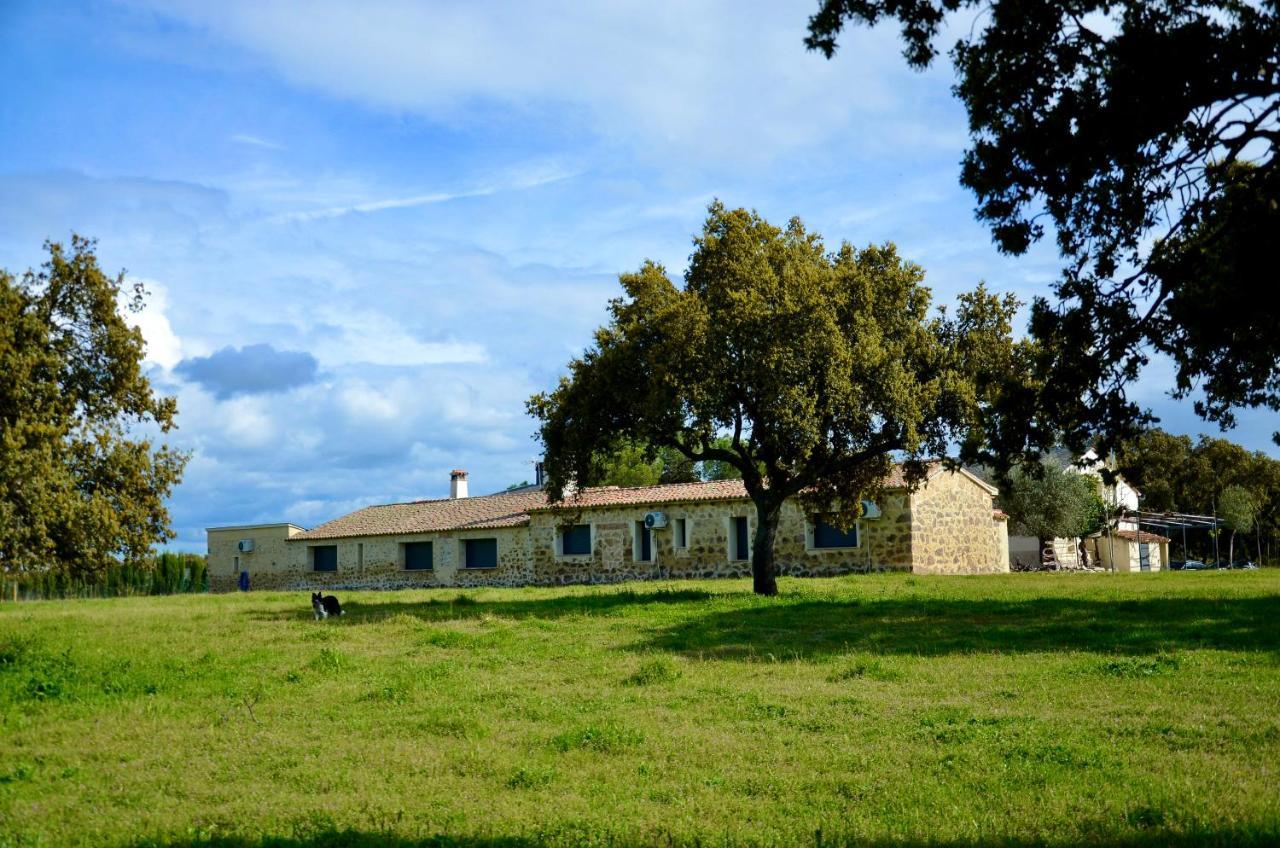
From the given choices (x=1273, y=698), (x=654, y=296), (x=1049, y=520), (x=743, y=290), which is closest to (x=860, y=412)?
(x=743, y=290)

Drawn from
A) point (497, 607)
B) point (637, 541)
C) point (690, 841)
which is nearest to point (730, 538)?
point (637, 541)

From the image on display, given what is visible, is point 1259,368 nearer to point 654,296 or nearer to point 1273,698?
point 1273,698

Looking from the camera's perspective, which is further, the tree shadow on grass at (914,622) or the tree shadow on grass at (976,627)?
the tree shadow on grass at (914,622)

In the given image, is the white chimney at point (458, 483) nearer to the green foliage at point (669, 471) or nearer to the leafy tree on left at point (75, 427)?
the green foliage at point (669, 471)

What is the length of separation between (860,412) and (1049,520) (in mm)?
27407

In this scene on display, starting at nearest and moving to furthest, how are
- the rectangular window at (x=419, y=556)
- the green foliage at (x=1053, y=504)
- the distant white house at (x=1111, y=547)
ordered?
the green foliage at (x=1053, y=504)
the rectangular window at (x=419, y=556)
the distant white house at (x=1111, y=547)

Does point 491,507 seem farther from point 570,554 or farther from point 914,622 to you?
point 914,622

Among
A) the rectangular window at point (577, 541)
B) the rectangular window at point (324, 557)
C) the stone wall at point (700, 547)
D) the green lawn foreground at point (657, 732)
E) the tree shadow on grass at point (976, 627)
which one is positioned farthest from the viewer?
the rectangular window at point (324, 557)

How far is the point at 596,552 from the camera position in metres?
44.1

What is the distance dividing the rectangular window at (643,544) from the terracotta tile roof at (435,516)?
5.20 m

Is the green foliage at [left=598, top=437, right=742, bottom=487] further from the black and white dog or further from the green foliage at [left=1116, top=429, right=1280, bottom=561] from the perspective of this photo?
the black and white dog

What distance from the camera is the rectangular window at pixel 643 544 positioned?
142 ft

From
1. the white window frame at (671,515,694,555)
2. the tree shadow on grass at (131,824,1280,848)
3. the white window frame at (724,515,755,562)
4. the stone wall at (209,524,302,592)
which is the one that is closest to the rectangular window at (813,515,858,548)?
the white window frame at (724,515,755,562)

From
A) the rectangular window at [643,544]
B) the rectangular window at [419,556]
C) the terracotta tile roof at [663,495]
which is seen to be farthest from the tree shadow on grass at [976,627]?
the rectangular window at [419,556]
